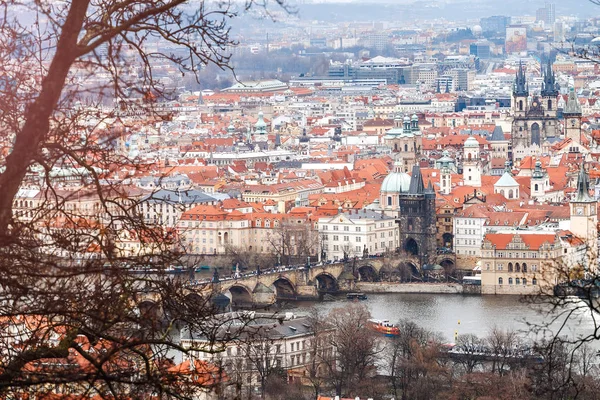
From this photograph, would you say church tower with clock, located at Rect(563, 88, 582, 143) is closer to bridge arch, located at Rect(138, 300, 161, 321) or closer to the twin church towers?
the twin church towers

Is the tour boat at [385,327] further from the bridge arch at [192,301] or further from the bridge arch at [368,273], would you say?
the bridge arch at [192,301]

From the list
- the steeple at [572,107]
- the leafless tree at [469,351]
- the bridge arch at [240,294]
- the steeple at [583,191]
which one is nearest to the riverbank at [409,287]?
the bridge arch at [240,294]

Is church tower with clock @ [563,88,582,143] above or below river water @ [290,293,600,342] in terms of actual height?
below

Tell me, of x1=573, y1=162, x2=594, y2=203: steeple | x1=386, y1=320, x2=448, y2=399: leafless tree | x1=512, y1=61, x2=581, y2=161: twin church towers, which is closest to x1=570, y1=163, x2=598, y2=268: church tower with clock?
x1=573, y1=162, x2=594, y2=203: steeple

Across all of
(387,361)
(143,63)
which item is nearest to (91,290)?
(143,63)

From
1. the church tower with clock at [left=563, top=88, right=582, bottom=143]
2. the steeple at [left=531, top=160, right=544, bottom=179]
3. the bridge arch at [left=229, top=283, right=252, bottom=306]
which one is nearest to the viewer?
the bridge arch at [left=229, top=283, right=252, bottom=306]

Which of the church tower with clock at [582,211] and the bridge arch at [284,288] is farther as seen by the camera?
the church tower with clock at [582,211]

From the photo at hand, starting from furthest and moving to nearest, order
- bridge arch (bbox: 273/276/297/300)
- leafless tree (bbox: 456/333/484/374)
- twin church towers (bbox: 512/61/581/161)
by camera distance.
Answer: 1. twin church towers (bbox: 512/61/581/161)
2. bridge arch (bbox: 273/276/297/300)
3. leafless tree (bbox: 456/333/484/374)
